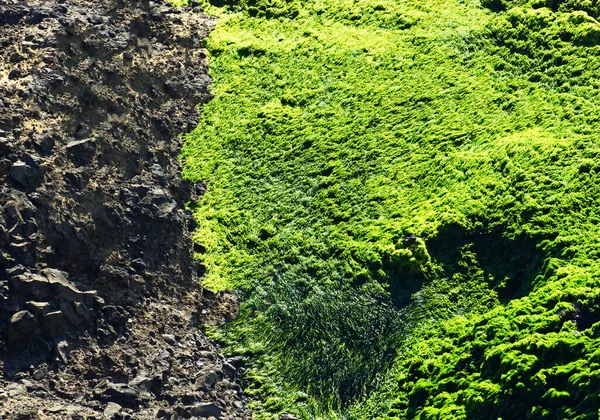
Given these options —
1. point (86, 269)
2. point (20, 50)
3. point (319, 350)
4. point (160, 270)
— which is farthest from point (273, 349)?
point (20, 50)

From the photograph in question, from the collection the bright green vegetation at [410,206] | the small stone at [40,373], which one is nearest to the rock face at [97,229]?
the small stone at [40,373]

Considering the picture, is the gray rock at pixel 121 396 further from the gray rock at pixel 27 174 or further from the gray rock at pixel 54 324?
the gray rock at pixel 27 174

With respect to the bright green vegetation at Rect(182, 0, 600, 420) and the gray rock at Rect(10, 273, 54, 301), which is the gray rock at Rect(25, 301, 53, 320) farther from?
the bright green vegetation at Rect(182, 0, 600, 420)

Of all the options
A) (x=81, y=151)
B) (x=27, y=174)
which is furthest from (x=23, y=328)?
(x=81, y=151)

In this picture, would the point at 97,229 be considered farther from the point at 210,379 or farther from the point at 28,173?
the point at 210,379

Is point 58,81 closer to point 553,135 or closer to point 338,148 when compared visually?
point 338,148
